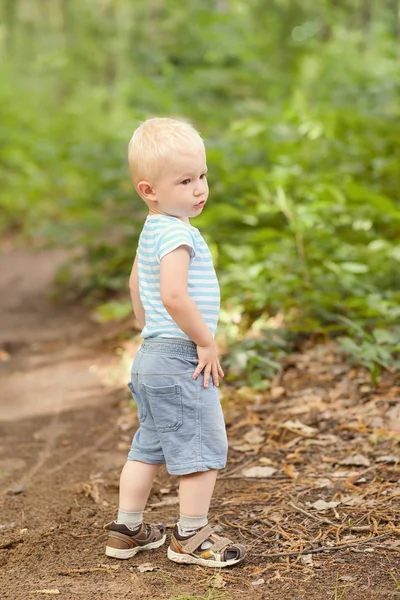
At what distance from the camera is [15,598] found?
8.03 ft

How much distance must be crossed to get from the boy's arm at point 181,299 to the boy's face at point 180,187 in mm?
187

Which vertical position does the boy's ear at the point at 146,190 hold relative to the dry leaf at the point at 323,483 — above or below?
above

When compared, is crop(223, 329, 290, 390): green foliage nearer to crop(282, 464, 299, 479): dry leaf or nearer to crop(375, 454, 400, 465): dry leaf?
crop(282, 464, 299, 479): dry leaf

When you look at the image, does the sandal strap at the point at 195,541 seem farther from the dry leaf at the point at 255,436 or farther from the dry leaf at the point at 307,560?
the dry leaf at the point at 255,436

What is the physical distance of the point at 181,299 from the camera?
2564 mm

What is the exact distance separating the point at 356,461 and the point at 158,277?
157cm

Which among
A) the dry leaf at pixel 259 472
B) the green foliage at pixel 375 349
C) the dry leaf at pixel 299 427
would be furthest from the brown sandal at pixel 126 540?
the green foliage at pixel 375 349

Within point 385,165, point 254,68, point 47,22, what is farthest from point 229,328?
point 47,22

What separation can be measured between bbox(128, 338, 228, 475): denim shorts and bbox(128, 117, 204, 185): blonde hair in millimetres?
645

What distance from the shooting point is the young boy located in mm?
2607

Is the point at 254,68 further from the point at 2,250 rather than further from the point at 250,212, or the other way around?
the point at 2,250

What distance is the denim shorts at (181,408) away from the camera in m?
2.66

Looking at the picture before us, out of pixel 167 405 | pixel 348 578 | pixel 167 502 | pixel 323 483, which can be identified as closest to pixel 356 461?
pixel 323 483

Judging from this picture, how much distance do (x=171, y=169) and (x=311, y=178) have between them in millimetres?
4003
